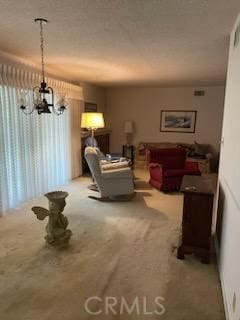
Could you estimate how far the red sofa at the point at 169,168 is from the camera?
4879 mm

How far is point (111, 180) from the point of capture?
4277 mm

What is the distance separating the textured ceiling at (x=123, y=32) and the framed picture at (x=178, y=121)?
2870 millimetres

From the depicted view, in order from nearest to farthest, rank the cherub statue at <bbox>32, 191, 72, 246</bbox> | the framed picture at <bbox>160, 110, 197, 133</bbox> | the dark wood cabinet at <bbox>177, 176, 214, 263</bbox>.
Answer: the dark wood cabinet at <bbox>177, 176, 214, 263</bbox>
the cherub statue at <bbox>32, 191, 72, 246</bbox>
the framed picture at <bbox>160, 110, 197, 133</bbox>

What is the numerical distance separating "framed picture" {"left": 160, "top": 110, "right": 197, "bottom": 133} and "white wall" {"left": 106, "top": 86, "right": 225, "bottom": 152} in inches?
4.4

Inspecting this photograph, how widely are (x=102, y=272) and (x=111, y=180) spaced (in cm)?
208

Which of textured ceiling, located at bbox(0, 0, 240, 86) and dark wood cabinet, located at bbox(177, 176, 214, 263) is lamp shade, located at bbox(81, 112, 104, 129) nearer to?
textured ceiling, located at bbox(0, 0, 240, 86)

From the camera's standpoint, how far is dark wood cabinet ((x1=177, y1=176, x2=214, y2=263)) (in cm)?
246

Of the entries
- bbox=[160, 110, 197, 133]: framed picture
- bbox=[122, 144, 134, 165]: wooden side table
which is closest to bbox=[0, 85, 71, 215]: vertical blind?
bbox=[122, 144, 134, 165]: wooden side table

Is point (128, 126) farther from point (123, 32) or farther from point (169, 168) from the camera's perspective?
point (123, 32)

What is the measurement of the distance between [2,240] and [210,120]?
19.6 ft


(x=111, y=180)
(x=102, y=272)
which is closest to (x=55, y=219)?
(x=102, y=272)

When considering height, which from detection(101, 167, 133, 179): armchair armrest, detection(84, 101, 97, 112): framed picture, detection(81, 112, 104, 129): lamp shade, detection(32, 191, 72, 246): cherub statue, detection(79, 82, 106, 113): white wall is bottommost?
detection(32, 191, 72, 246): cherub statue

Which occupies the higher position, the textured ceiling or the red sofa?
the textured ceiling

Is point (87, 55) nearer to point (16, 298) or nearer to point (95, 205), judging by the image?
point (95, 205)
